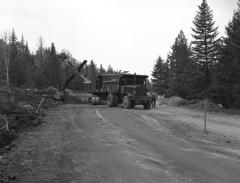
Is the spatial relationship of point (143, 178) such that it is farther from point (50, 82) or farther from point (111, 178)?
point (50, 82)

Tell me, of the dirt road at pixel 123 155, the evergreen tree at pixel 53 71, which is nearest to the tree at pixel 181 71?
the evergreen tree at pixel 53 71

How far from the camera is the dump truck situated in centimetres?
2928

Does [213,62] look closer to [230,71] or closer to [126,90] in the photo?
[230,71]

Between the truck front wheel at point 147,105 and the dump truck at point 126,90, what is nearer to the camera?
the dump truck at point 126,90

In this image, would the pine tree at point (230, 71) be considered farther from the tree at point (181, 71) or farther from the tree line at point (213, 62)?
the tree at point (181, 71)

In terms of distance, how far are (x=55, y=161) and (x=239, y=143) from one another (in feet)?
23.5

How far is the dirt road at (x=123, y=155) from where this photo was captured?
27.2 ft

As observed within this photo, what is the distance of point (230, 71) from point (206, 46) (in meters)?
4.87

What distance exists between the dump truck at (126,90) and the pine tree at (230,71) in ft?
39.4

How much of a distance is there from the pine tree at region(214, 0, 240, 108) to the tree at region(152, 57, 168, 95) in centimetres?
3251

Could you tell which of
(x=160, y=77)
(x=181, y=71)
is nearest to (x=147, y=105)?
(x=181, y=71)

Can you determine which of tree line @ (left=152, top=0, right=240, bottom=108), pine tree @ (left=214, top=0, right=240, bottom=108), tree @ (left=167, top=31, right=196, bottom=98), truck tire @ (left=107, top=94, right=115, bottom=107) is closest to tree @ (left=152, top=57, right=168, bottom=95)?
tree @ (left=167, top=31, right=196, bottom=98)

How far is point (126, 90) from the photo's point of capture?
3025cm

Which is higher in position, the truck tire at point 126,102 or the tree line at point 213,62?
the tree line at point 213,62
